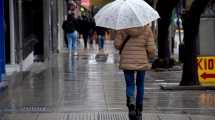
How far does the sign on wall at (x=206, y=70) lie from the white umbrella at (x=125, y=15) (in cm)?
557

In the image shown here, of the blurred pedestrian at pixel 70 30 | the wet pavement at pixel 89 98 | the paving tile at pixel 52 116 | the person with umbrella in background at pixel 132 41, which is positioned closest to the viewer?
the person with umbrella in background at pixel 132 41

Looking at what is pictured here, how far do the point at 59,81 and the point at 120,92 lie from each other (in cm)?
302

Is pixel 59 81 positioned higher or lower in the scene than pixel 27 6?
lower

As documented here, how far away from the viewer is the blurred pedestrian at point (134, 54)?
32.5 ft

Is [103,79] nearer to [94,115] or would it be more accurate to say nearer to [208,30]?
[208,30]

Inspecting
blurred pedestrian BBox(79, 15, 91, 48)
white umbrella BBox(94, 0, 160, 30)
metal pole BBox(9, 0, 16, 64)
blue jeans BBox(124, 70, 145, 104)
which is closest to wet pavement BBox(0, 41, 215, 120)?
metal pole BBox(9, 0, 16, 64)

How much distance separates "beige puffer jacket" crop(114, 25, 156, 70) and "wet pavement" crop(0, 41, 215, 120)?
3.66ft

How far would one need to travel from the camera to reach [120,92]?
14.5 m

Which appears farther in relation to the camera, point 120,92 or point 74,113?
point 120,92

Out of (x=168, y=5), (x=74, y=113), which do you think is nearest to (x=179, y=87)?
(x=74, y=113)

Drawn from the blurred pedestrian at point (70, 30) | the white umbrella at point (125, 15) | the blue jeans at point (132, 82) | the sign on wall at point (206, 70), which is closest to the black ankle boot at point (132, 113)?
the blue jeans at point (132, 82)

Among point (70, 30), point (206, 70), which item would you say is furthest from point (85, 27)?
point (206, 70)

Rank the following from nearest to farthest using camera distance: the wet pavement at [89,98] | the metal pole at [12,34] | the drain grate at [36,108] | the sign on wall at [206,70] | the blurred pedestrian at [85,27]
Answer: the wet pavement at [89,98] < the drain grate at [36,108] < the sign on wall at [206,70] < the metal pole at [12,34] < the blurred pedestrian at [85,27]

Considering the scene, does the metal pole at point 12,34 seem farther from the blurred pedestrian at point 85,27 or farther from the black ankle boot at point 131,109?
the blurred pedestrian at point 85,27
